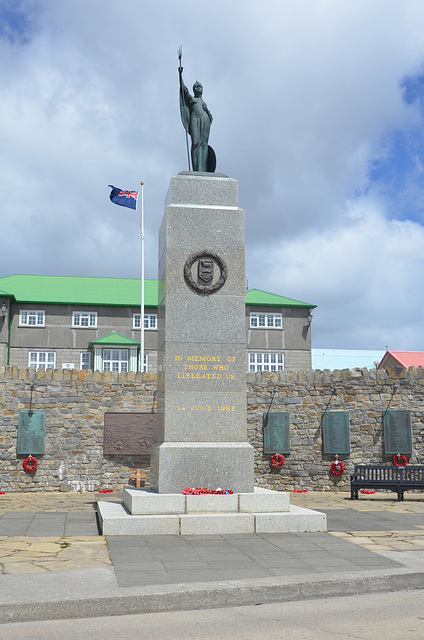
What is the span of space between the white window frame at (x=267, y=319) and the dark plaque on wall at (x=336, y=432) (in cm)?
2216

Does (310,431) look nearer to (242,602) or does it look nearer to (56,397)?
(56,397)

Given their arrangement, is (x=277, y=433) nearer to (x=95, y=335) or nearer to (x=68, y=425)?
(x=68, y=425)

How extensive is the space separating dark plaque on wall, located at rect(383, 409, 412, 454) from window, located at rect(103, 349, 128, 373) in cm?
2103

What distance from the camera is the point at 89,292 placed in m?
37.5

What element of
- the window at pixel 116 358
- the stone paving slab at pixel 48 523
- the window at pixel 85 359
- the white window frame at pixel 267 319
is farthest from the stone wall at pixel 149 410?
the white window frame at pixel 267 319

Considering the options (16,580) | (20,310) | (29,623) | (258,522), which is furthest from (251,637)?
(20,310)

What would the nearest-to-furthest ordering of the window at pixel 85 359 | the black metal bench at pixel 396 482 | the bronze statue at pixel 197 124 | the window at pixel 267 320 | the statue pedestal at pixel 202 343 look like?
the statue pedestal at pixel 202 343, the bronze statue at pixel 197 124, the black metal bench at pixel 396 482, the window at pixel 85 359, the window at pixel 267 320

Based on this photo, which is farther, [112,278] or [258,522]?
[112,278]

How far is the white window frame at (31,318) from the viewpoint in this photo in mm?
35719

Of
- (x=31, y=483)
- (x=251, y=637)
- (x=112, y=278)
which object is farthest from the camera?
(x=112, y=278)

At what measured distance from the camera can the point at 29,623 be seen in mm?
4660

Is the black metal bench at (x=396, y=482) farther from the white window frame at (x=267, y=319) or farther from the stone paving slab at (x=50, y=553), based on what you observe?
the white window frame at (x=267, y=319)

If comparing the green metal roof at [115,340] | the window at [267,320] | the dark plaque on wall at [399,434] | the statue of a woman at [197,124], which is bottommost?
the dark plaque on wall at [399,434]

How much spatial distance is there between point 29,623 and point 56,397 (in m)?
12.0
